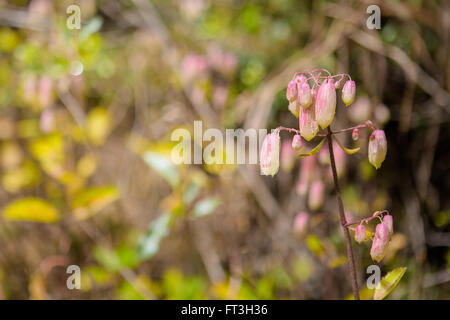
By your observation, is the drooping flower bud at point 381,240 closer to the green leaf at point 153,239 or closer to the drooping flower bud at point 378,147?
the drooping flower bud at point 378,147

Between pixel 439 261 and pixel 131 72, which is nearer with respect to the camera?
pixel 439 261

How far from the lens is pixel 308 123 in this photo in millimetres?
464

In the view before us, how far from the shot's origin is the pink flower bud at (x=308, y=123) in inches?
18.2

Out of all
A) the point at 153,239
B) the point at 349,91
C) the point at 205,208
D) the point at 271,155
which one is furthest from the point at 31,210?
the point at 349,91

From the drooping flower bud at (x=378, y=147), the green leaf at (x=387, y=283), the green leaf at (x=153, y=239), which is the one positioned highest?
the drooping flower bud at (x=378, y=147)

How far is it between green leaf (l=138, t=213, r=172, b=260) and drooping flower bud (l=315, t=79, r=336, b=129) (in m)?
0.55

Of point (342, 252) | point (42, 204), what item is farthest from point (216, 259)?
point (42, 204)

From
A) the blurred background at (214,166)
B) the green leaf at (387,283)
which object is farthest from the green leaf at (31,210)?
the green leaf at (387,283)

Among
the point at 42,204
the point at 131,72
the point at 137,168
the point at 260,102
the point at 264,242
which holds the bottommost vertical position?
the point at 264,242

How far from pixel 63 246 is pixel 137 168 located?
428mm

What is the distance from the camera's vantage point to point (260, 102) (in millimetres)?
1229

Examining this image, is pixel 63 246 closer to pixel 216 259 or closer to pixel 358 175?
pixel 216 259

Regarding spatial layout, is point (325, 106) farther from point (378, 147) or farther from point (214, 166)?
point (214, 166)

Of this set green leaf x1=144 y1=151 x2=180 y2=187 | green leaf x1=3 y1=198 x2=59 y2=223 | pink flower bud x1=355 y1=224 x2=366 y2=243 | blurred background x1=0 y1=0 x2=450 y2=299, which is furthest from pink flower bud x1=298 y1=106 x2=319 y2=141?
green leaf x1=3 y1=198 x2=59 y2=223
